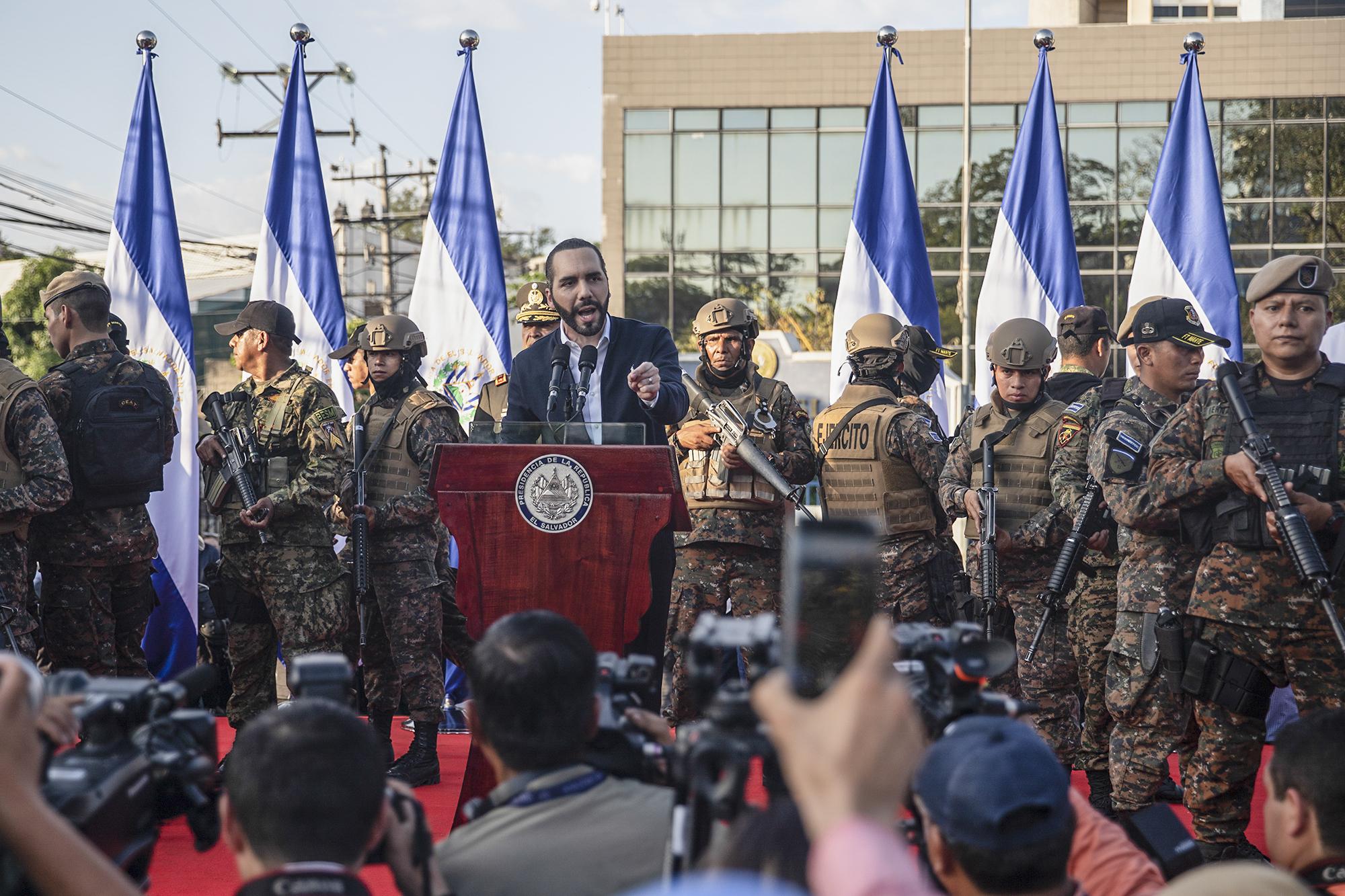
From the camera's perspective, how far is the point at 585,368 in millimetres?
4367

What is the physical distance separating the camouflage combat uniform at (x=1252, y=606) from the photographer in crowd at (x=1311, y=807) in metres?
1.72

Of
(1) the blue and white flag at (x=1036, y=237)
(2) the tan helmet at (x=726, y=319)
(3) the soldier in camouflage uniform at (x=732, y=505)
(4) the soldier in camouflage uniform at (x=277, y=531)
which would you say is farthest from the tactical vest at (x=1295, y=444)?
(1) the blue and white flag at (x=1036, y=237)

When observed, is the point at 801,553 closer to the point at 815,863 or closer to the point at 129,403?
the point at 815,863

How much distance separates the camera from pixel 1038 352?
257 inches

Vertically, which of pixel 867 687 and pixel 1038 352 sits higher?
pixel 1038 352

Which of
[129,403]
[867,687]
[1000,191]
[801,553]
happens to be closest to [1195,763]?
[801,553]

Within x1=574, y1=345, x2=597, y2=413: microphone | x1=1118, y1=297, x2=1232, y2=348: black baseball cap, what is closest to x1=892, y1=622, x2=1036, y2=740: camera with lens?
x1=574, y1=345, x2=597, y2=413: microphone

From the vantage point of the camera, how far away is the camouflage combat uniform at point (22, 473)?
5277mm

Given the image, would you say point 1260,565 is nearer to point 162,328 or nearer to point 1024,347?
point 1024,347

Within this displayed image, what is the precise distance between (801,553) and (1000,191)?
32896mm

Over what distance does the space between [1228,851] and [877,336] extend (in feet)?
10.5

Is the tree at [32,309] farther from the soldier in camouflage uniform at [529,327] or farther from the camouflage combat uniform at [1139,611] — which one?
the camouflage combat uniform at [1139,611]

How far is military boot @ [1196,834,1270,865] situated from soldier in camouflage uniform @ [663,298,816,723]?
8.13 ft

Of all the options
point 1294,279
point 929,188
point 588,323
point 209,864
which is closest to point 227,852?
point 209,864
